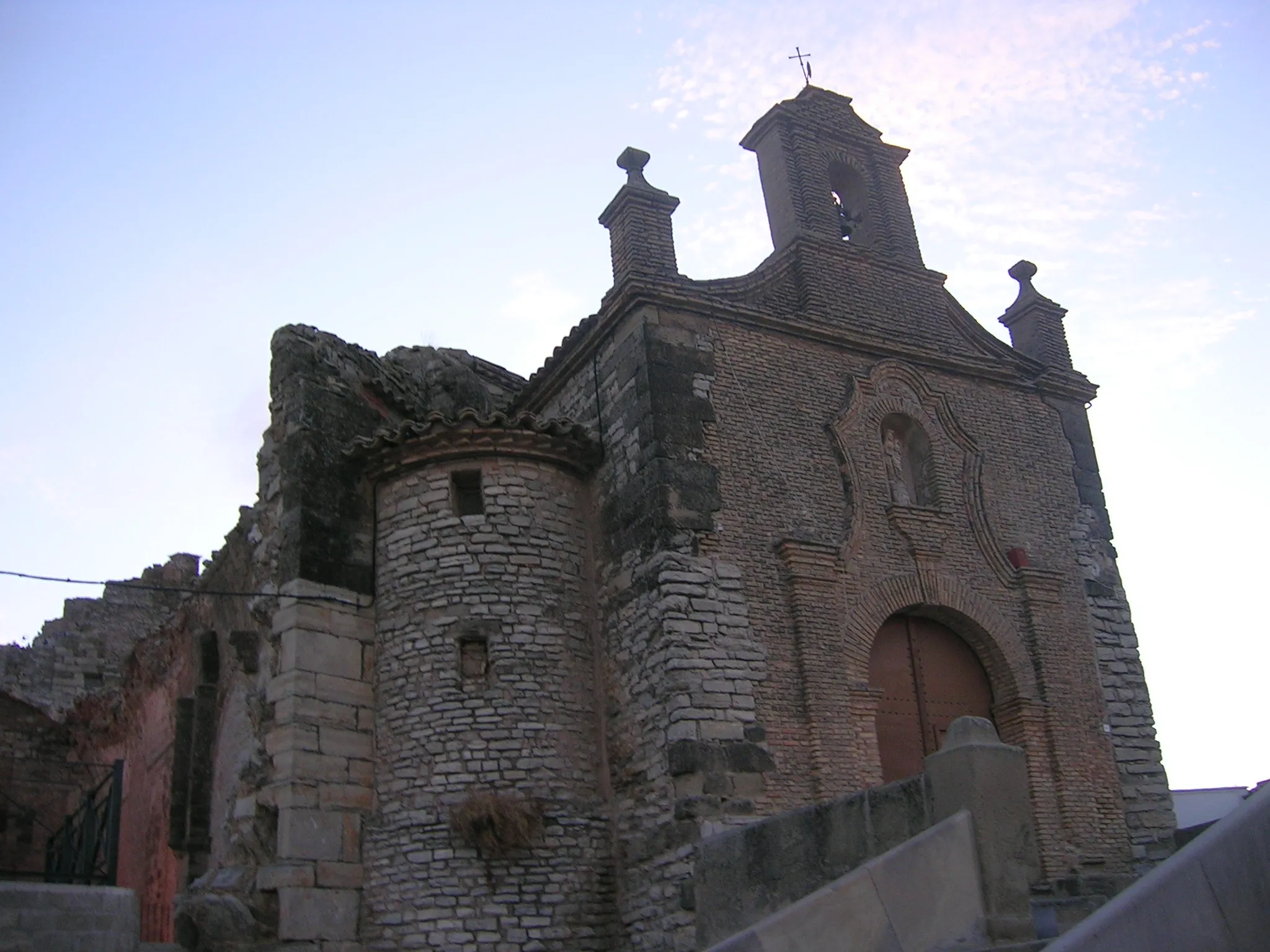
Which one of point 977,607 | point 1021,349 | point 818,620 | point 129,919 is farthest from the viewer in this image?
point 1021,349

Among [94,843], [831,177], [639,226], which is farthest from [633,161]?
[94,843]

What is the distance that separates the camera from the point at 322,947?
11.5m

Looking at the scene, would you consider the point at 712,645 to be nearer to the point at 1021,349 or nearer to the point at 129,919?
the point at 129,919

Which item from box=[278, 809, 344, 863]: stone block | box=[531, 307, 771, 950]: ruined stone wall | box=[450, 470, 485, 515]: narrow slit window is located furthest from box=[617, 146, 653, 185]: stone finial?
box=[278, 809, 344, 863]: stone block

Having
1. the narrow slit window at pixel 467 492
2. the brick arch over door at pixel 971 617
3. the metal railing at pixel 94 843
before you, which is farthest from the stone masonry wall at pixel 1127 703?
the metal railing at pixel 94 843

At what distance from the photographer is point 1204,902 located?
Result: 5859mm

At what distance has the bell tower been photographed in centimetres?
1554

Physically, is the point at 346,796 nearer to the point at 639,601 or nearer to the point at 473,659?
the point at 473,659

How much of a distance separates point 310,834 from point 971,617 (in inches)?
281

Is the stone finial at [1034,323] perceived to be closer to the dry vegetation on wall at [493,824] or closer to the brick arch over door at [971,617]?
the brick arch over door at [971,617]

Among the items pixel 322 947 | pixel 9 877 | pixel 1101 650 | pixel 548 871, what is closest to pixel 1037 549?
pixel 1101 650

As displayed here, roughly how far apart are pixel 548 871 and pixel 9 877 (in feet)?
22.7

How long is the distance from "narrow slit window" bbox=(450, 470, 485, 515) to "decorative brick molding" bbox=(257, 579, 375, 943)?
141 centimetres

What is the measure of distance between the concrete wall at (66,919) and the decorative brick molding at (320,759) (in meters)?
1.32
